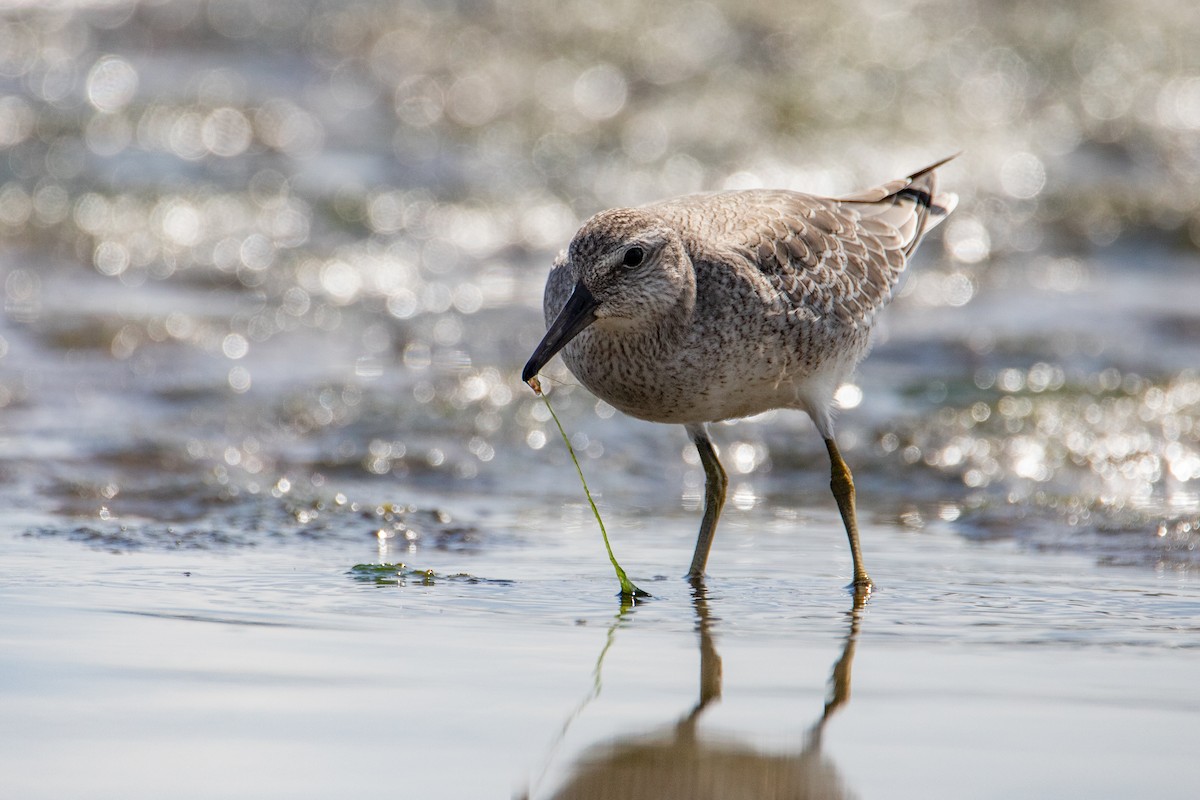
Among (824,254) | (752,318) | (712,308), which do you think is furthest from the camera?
(824,254)

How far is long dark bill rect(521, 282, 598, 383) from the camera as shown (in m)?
5.83

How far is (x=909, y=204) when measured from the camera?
8.37 metres

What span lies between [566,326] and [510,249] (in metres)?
7.32

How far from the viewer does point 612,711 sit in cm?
444

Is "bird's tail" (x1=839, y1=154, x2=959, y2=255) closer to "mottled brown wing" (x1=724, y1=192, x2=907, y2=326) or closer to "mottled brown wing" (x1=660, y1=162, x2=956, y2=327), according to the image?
"mottled brown wing" (x1=660, y1=162, x2=956, y2=327)

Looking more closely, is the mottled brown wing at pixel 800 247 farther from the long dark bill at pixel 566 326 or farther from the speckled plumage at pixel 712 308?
the long dark bill at pixel 566 326

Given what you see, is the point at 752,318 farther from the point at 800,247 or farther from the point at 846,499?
the point at 846,499

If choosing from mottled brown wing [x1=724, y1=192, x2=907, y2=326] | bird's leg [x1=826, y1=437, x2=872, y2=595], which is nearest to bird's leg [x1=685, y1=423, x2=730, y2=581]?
bird's leg [x1=826, y1=437, x2=872, y2=595]

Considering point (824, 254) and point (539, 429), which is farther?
point (539, 429)

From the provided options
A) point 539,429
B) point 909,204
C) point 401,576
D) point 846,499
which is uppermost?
point 909,204

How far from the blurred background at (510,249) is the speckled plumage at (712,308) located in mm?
1181

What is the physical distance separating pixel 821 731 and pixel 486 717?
0.88m

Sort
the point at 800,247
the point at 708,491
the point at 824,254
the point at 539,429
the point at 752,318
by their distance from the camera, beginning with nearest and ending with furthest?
1. the point at 752,318
2. the point at 800,247
3. the point at 824,254
4. the point at 708,491
5. the point at 539,429

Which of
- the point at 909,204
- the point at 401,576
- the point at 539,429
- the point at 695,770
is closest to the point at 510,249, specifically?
the point at 539,429
